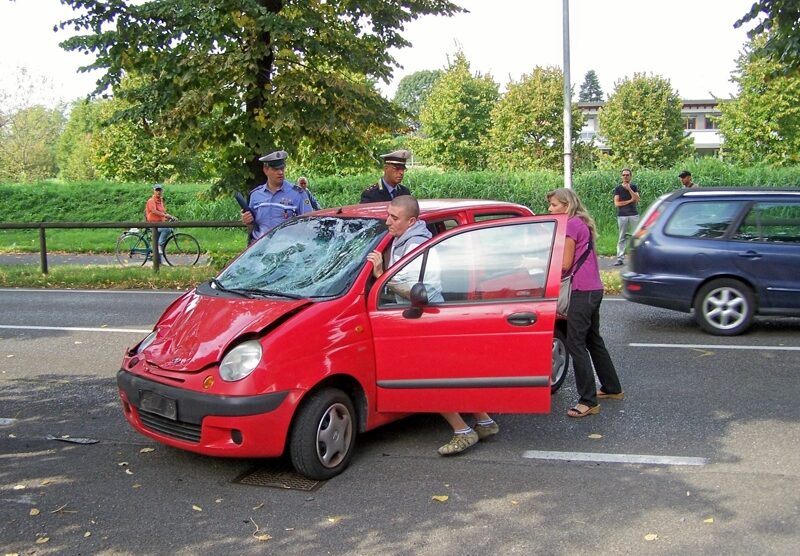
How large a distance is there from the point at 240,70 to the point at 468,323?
10.5 m

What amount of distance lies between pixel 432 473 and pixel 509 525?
Answer: 0.89m

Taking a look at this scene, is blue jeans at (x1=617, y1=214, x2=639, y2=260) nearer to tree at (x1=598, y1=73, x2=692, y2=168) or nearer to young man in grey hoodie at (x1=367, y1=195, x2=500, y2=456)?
young man in grey hoodie at (x1=367, y1=195, x2=500, y2=456)

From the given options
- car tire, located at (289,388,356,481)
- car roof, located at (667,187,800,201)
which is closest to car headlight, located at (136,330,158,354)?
car tire, located at (289,388,356,481)

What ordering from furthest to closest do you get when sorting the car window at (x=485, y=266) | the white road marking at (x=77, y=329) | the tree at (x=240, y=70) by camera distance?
the tree at (x=240, y=70) → the white road marking at (x=77, y=329) → the car window at (x=485, y=266)

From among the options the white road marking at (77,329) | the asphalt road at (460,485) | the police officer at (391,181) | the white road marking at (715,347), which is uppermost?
the police officer at (391,181)

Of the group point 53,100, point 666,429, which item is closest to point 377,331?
point 666,429

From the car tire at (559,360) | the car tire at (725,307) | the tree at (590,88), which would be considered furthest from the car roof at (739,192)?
the tree at (590,88)

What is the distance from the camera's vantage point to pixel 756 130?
33.3 meters

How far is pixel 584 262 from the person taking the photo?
618cm

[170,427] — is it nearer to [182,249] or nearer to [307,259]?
[307,259]

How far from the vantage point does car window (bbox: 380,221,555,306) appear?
17.4ft

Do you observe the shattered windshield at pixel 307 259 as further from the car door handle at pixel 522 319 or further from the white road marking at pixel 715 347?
the white road marking at pixel 715 347

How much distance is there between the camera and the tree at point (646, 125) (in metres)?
45.6

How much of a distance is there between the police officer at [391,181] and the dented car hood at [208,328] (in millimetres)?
2930
